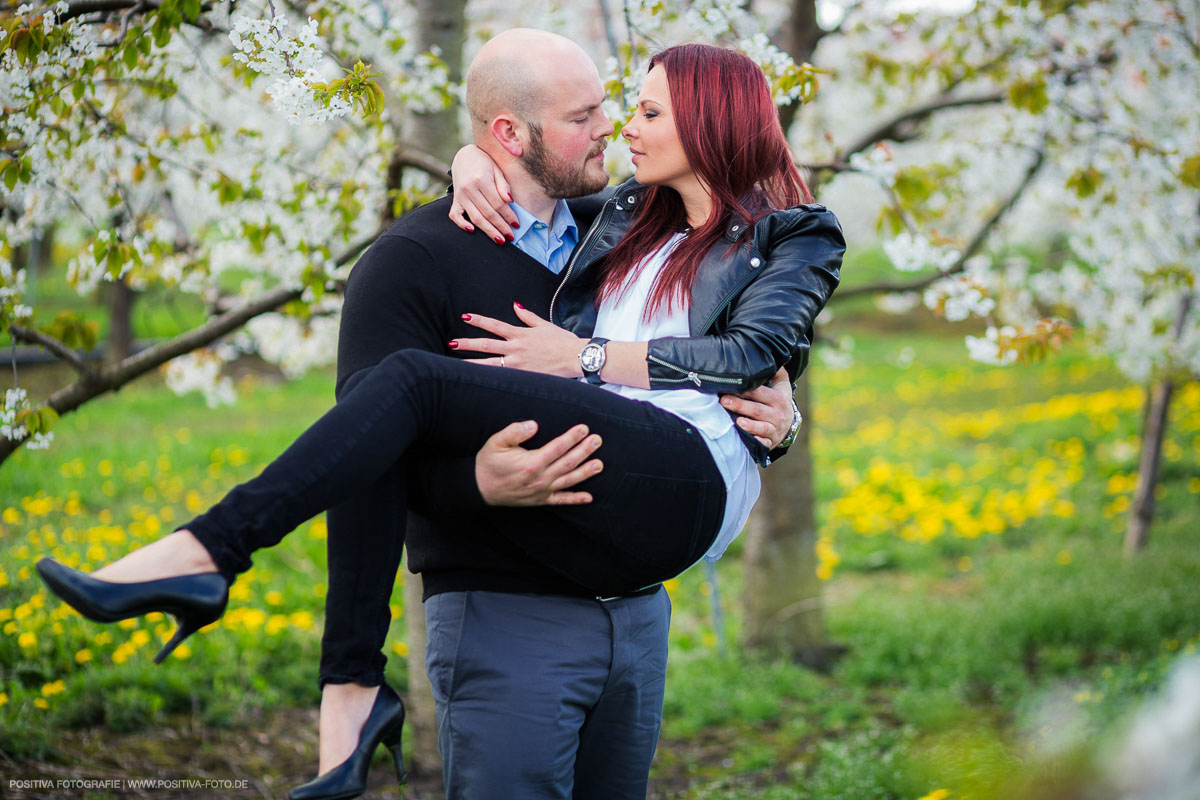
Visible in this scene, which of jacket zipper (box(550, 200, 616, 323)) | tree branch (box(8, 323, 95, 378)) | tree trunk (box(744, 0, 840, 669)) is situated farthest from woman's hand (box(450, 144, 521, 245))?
tree trunk (box(744, 0, 840, 669))

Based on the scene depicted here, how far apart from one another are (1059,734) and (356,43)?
12.3 ft

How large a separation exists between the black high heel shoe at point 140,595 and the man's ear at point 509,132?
127 centimetres

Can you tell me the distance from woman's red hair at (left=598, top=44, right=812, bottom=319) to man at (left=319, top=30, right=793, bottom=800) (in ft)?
0.66

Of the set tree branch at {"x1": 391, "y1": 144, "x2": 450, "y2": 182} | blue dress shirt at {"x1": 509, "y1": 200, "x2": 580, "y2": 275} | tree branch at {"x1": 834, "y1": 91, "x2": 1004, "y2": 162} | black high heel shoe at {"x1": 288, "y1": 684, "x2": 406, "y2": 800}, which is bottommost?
black high heel shoe at {"x1": 288, "y1": 684, "x2": 406, "y2": 800}

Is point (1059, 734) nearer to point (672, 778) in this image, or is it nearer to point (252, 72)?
point (672, 778)

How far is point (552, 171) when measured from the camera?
94.7 inches

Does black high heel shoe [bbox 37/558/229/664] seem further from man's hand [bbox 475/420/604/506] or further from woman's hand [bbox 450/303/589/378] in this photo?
woman's hand [bbox 450/303/589/378]

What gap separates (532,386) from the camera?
76.9 inches

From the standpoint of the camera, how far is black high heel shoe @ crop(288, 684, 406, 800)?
187 cm

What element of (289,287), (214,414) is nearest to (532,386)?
(289,287)

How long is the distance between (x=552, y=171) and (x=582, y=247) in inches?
8.0

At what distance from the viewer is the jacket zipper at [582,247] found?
2327 mm

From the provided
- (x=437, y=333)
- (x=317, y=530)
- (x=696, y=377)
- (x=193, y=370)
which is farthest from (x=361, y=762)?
(x=317, y=530)

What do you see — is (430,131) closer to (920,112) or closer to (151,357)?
(151,357)
